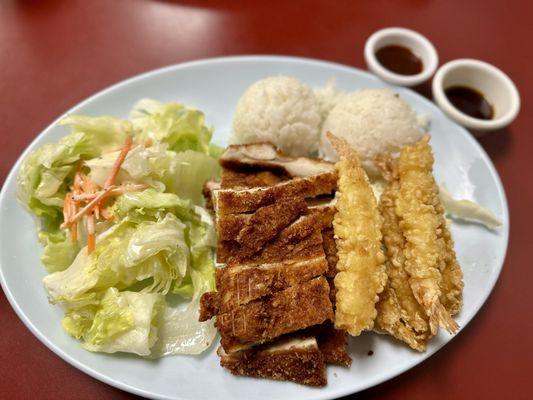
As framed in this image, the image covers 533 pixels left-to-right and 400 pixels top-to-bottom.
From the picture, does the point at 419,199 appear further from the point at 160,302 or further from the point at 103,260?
the point at 103,260

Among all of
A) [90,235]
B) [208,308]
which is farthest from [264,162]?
[90,235]

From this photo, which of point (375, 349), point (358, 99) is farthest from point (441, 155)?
point (375, 349)

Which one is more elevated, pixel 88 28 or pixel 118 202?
pixel 88 28

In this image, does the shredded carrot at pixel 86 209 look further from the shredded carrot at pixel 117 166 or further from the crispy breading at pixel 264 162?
the crispy breading at pixel 264 162

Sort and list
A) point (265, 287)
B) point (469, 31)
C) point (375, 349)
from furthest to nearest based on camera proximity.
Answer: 1. point (469, 31)
2. point (375, 349)
3. point (265, 287)

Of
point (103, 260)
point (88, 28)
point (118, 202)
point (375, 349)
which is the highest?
point (88, 28)

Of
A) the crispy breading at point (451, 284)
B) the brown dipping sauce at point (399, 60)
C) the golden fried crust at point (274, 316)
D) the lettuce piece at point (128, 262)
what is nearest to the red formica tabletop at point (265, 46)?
the brown dipping sauce at point (399, 60)
